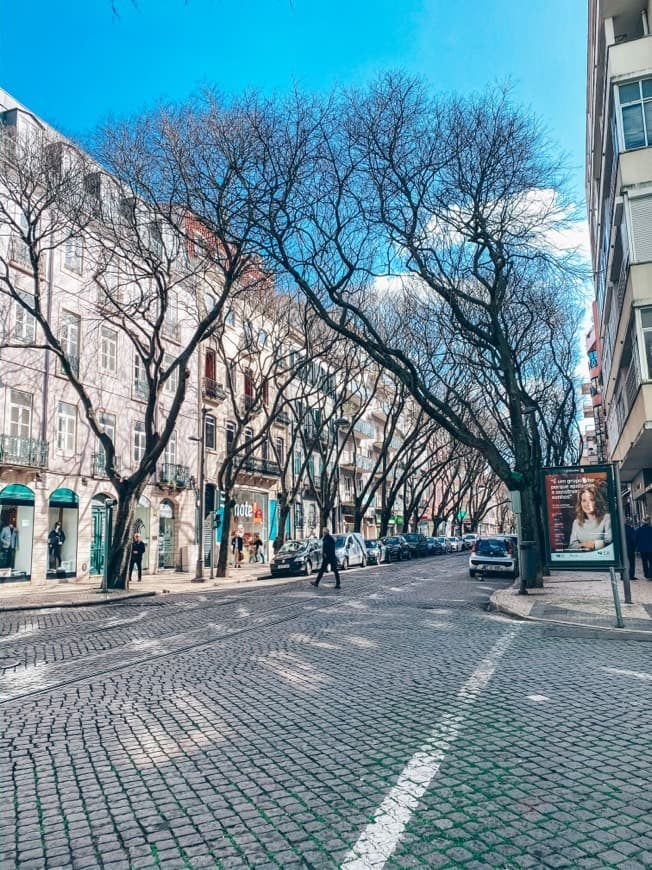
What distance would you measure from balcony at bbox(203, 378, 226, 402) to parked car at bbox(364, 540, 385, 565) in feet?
36.4

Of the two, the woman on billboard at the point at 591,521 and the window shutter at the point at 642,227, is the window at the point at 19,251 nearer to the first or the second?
the window shutter at the point at 642,227

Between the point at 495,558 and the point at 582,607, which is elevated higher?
the point at 495,558

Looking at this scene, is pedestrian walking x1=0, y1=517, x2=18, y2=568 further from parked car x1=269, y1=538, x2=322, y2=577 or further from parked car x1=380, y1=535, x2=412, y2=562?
parked car x1=380, y1=535, x2=412, y2=562

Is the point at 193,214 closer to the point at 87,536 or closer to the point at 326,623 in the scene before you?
the point at 326,623

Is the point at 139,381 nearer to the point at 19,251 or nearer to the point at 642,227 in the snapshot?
the point at 19,251

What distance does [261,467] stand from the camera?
1646 inches

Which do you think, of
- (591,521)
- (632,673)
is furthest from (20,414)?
(632,673)

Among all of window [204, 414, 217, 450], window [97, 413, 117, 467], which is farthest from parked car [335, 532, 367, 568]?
window [97, 413, 117, 467]

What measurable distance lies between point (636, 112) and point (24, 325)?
2060 cm

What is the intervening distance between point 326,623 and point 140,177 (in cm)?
1295

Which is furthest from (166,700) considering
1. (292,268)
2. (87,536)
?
(87,536)

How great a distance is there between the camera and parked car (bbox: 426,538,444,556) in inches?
1999

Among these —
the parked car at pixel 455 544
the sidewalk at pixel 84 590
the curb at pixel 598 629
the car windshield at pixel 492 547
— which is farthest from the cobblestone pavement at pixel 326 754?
the parked car at pixel 455 544

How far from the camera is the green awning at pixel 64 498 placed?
83.2 feet
